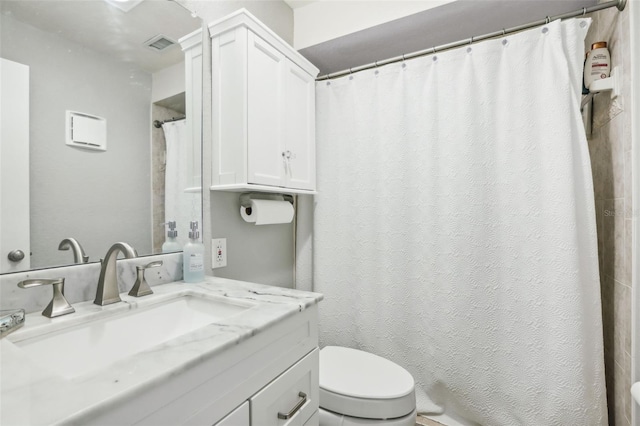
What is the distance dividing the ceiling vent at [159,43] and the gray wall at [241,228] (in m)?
0.16

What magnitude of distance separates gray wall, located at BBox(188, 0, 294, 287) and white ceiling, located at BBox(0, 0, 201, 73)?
122mm

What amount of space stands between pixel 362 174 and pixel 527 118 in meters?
0.81

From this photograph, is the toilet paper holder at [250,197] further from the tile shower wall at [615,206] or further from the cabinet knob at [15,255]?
the tile shower wall at [615,206]

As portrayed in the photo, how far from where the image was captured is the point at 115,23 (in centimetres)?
101


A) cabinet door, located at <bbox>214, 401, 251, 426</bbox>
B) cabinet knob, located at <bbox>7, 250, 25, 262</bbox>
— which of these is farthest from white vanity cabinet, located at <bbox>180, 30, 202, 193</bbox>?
cabinet door, located at <bbox>214, 401, 251, 426</bbox>

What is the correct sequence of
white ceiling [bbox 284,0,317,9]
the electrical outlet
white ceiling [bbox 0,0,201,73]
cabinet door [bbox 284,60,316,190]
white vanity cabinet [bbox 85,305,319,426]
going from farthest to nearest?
white ceiling [bbox 284,0,317,9], cabinet door [bbox 284,60,316,190], the electrical outlet, white ceiling [bbox 0,0,201,73], white vanity cabinet [bbox 85,305,319,426]

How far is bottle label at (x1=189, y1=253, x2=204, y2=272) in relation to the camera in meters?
1.14

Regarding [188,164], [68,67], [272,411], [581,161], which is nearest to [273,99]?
[188,164]

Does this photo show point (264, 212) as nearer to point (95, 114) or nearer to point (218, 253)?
point (218, 253)

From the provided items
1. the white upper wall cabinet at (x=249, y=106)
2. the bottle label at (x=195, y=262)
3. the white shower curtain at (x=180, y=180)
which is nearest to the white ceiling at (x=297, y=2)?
the white upper wall cabinet at (x=249, y=106)

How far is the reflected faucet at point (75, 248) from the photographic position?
2.90 ft

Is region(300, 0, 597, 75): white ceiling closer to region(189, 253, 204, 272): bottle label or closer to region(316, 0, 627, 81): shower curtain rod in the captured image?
region(316, 0, 627, 81): shower curtain rod

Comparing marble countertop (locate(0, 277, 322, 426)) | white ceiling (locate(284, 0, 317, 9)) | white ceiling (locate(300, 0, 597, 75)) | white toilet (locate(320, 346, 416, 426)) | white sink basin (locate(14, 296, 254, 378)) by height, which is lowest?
white toilet (locate(320, 346, 416, 426))

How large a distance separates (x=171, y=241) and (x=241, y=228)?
37 centimetres
